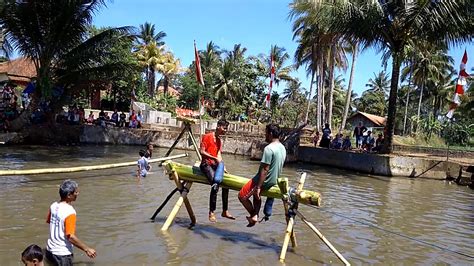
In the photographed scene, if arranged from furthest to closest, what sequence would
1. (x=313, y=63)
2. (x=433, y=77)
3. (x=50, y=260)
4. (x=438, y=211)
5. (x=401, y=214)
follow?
(x=433, y=77), (x=313, y=63), (x=438, y=211), (x=401, y=214), (x=50, y=260)

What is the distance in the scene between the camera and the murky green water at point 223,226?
7.76 metres

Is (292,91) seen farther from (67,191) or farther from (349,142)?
(67,191)

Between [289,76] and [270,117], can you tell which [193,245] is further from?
[289,76]

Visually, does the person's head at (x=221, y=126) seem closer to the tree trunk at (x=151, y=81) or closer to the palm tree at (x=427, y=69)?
the tree trunk at (x=151, y=81)

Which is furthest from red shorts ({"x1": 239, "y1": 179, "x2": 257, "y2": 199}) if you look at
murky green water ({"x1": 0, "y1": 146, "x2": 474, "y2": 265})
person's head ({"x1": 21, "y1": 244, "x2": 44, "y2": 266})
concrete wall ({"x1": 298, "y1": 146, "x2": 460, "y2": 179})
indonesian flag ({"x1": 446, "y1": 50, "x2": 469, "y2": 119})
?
indonesian flag ({"x1": 446, "y1": 50, "x2": 469, "y2": 119})

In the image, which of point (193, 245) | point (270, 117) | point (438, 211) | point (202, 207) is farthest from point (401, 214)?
point (270, 117)

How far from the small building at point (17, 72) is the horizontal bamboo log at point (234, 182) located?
2847 centimetres

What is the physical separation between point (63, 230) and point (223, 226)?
5074 mm

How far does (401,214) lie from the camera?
1288cm

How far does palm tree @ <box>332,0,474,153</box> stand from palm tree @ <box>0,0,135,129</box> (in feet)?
39.0

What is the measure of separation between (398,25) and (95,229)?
19.3 m

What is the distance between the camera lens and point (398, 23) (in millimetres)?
23031

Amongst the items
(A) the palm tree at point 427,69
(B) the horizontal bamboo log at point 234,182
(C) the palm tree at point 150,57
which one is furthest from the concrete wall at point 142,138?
(A) the palm tree at point 427,69

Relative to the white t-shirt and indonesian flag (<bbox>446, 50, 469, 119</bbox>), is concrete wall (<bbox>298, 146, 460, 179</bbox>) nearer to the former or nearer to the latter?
indonesian flag (<bbox>446, 50, 469, 119</bbox>)
